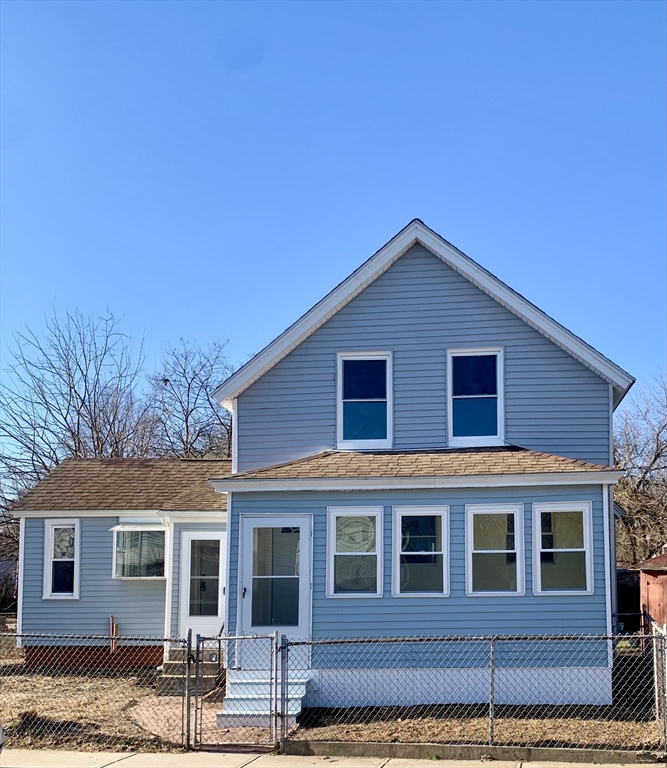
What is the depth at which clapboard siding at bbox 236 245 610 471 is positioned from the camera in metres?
14.4

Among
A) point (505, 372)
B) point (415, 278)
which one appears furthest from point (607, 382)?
point (415, 278)

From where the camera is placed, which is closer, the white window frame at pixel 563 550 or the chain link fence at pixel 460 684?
the chain link fence at pixel 460 684

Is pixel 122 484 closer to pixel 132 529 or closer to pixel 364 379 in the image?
pixel 132 529

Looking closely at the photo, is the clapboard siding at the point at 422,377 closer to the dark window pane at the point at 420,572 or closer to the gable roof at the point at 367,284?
the gable roof at the point at 367,284

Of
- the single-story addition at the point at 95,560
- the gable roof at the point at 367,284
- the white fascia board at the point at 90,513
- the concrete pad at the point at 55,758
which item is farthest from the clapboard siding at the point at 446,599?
the white fascia board at the point at 90,513

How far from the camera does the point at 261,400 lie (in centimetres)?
1530

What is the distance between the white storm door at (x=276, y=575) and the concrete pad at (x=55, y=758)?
363 cm

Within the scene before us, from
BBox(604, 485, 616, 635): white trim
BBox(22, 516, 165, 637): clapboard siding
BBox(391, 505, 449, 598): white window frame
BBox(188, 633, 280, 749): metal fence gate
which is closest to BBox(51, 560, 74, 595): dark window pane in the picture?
Answer: BBox(22, 516, 165, 637): clapboard siding

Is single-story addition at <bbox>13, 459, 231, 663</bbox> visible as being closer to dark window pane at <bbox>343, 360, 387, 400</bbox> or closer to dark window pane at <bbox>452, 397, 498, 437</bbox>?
dark window pane at <bbox>343, 360, 387, 400</bbox>

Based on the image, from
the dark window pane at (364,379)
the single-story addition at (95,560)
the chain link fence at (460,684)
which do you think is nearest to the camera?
the chain link fence at (460,684)

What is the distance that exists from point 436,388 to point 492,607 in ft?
12.0

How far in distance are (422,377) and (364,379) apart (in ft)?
3.23

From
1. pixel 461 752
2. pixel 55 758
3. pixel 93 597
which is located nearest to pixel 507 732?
pixel 461 752

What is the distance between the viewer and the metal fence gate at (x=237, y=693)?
10.8 metres
